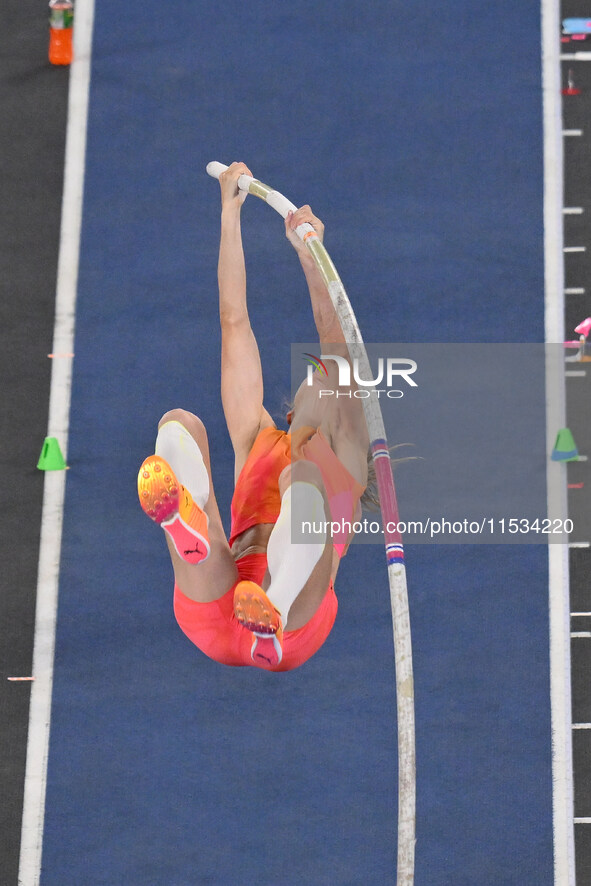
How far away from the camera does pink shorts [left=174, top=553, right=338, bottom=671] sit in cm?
779

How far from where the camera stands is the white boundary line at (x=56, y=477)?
9.03 m

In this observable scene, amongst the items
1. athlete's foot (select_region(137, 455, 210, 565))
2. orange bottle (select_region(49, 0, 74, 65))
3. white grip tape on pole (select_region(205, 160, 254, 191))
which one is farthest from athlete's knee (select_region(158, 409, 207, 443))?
orange bottle (select_region(49, 0, 74, 65))

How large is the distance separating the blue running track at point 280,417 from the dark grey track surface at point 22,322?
22 centimetres

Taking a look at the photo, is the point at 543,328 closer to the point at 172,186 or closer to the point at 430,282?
the point at 430,282

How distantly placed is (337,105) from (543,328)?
7.06 ft

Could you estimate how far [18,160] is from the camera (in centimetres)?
1087

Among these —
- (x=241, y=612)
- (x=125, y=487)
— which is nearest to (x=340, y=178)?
(x=125, y=487)

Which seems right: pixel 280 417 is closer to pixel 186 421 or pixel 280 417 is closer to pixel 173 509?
pixel 186 421

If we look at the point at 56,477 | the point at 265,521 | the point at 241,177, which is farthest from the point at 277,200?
the point at 56,477

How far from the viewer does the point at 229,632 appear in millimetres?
7789

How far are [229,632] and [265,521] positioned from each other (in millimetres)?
745

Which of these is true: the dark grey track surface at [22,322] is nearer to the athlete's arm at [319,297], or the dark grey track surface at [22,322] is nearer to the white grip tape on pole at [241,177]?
the white grip tape on pole at [241,177]

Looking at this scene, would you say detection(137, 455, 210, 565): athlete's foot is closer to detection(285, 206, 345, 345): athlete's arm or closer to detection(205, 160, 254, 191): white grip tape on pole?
detection(285, 206, 345, 345): athlete's arm

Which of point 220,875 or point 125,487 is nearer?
point 220,875
